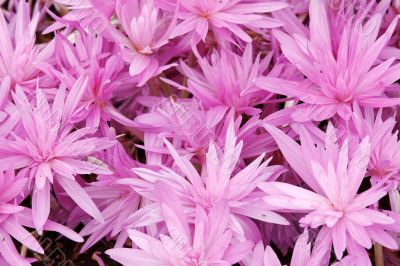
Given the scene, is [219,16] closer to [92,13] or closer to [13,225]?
[92,13]

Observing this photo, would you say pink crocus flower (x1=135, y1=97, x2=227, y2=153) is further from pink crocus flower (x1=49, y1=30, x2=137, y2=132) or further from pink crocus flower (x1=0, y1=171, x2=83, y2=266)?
pink crocus flower (x1=0, y1=171, x2=83, y2=266)

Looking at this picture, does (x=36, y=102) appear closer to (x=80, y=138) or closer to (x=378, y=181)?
(x=80, y=138)

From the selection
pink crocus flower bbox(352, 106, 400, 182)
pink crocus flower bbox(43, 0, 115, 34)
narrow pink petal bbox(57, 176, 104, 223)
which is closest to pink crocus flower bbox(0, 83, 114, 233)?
Result: narrow pink petal bbox(57, 176, 104, 223)

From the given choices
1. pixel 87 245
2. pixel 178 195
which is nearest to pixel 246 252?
pixel 178 195

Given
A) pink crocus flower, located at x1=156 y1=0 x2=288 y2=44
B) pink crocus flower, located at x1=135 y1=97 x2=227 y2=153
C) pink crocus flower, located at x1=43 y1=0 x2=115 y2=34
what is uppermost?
pink crocus flower, located at x1=156 y1=0 x2=288 y2=44

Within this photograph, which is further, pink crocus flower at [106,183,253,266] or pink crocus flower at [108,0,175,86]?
pink crocus flower at [108,0,175,86]

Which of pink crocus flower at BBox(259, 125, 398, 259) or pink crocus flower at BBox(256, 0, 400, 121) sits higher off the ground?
pink crocus flower at BBox(256, 0, 400, 121)
